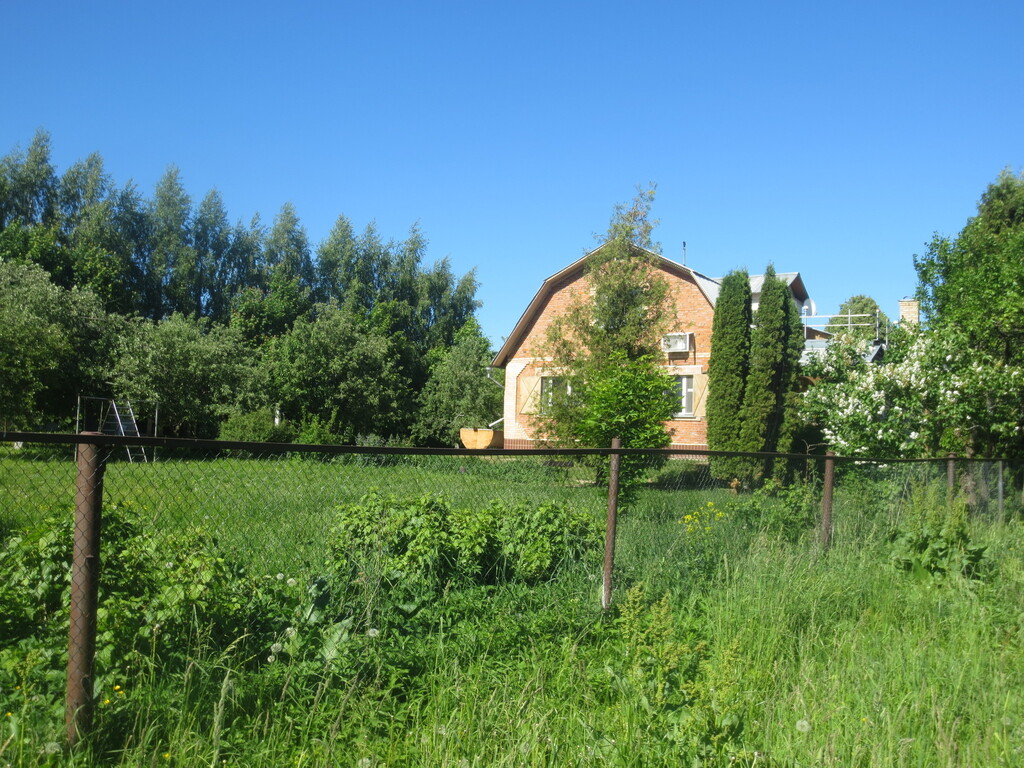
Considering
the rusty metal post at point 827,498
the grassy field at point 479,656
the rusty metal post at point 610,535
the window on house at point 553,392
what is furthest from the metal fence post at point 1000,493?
the window on house at point 553,392

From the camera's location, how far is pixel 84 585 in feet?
8.57

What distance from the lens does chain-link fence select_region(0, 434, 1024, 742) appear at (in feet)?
9.61

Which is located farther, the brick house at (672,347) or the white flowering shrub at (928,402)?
the brick house at (672,347)

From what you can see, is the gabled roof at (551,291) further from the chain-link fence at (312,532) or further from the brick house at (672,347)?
the chain-link fence at (312,532)

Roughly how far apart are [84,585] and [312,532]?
2.20 meters

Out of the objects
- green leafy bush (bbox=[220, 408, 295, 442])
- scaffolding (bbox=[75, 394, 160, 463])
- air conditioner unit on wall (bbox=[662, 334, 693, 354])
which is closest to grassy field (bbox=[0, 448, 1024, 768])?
scaffolding (bbox=[75, 394, 160, 463])

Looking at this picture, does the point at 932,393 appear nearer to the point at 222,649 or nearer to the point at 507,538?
the point at 507,538

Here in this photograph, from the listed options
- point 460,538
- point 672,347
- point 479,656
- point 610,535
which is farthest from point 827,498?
point 672,347

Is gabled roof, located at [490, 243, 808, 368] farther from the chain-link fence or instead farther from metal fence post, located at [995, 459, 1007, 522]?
the chain-link fence

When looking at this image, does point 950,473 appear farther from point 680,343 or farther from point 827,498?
point 680,343

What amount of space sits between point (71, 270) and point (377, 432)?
1718 centimetres

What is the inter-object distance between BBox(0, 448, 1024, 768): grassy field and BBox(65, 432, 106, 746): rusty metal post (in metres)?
0.06

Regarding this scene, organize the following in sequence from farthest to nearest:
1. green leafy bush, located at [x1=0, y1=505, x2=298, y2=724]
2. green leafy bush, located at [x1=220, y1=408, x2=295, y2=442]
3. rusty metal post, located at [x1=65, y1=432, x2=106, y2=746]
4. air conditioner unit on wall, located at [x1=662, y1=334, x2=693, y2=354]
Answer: air conditioner unit on wall, located at [x1=662, y1=334, x2=693, y2=354]
green leafy bush, located at [x1=220, y1=408, x2=295, y2=442]
green leafy bush, located at [x1=0, y1=505, x2=298, y2=724]
rusty metal post, located at [x1=65, y1=432, x2=106, y2=746]

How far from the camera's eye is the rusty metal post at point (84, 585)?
2.55 meters
